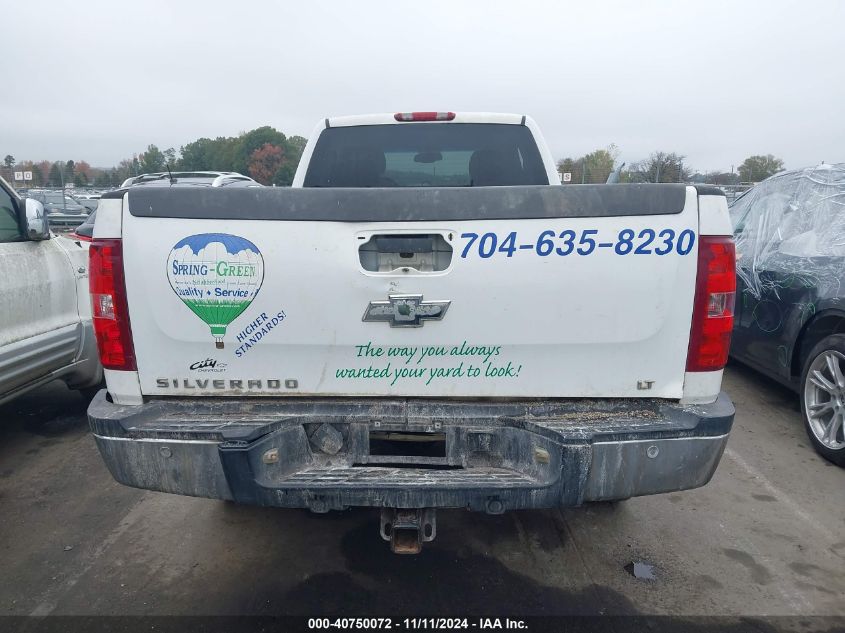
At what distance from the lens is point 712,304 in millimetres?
2211

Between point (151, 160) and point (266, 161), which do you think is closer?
point (266, 161)

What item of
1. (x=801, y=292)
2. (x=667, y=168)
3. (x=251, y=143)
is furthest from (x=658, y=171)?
(x=251, y=143)

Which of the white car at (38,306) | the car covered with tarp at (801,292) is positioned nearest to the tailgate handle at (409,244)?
the white car at (38,306)

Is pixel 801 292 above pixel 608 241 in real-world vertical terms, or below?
below

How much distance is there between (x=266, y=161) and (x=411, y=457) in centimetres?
3278

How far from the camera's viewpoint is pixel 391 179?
4266 mm

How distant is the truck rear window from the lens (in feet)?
13.5

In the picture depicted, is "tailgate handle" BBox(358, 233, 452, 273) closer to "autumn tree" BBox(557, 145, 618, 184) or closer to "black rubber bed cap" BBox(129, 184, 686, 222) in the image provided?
"black rubber bed cap" BBox(129, 184, 686, 222)

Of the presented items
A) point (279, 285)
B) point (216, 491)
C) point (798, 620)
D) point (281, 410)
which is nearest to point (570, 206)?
point (279, 285)

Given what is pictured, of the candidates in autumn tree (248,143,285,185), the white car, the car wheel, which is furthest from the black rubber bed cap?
autumn tree (248,143,285,185)

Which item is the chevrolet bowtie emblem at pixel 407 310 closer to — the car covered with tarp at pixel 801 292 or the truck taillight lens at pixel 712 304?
the truck taillight lens at pixel 712 304

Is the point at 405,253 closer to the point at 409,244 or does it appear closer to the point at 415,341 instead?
the point at 409,244

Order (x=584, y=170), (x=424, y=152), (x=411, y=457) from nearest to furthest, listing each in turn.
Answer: (x=411, y=457) < (x=424, y=152) < (x=584, y=170)

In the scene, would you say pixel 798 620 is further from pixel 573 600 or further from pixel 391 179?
pixel 391 179
